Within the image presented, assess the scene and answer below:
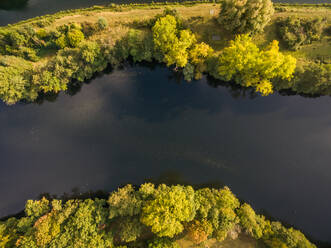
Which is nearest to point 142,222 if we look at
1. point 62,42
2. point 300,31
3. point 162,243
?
point 162,243

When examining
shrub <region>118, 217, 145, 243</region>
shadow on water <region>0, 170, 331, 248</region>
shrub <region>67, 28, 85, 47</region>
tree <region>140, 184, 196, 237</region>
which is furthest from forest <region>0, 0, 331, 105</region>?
shrub <region>118, 217, 145, 243</region>

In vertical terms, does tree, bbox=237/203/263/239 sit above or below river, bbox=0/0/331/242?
below

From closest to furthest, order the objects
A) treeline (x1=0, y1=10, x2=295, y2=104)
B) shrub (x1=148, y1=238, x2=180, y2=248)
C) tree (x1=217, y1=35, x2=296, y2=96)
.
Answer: shrub (x1=148, y1=238, x2=180, y2=248)
tree (x1=217, y1=35, x2=296, y2=96)
treeline (x1=0, y1=10, x2=295, y2=104)

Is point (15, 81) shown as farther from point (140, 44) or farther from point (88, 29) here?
point (140, 44)

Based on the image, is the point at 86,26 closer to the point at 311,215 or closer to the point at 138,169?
the point at 138,169

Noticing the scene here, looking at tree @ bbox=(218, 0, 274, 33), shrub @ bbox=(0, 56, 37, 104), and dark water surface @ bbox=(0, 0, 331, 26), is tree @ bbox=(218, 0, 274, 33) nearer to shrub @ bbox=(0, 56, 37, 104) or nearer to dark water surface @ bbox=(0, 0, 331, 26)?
dark water surface @ bbox=(0, 0, 331, 26)

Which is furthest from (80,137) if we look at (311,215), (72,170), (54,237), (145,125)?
(311,215)

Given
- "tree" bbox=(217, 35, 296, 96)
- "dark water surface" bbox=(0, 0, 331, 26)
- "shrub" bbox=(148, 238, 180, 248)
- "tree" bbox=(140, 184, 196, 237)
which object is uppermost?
"dark water surface" bbox=(0, 0, 331, 26)
